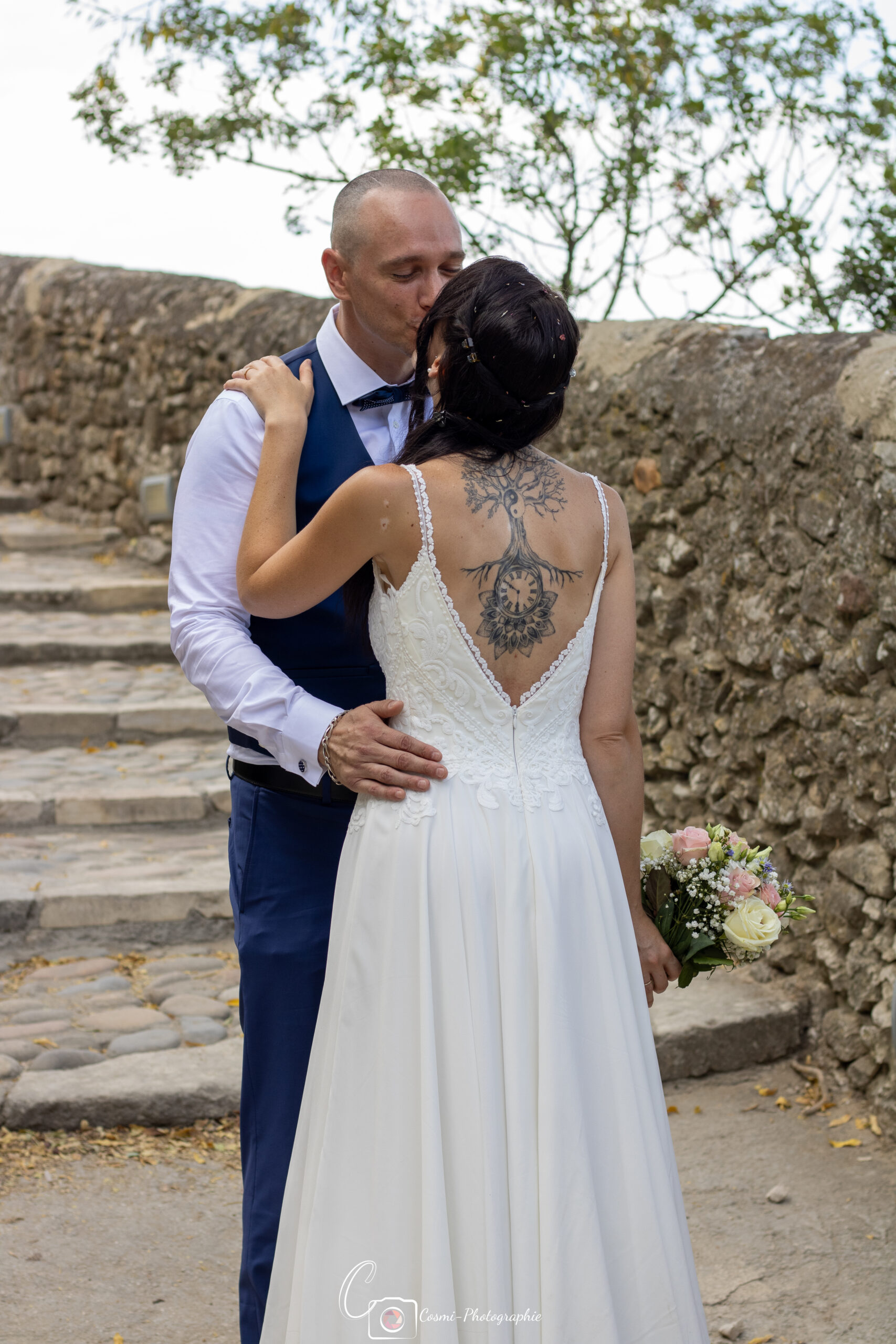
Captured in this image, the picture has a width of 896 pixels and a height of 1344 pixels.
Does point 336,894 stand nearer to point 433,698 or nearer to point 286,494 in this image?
point 433,698

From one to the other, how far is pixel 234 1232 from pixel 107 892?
1862 millimetres

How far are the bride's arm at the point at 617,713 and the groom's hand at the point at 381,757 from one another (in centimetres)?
29

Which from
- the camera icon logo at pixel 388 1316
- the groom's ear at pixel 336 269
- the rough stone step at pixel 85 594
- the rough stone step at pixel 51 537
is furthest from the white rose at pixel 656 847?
the rough stone step at pixel 51 537

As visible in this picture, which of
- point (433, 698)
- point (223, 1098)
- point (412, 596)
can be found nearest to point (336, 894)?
point (433, 698)

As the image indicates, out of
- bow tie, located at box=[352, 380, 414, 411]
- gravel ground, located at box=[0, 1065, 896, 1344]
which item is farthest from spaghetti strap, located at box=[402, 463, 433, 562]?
gravel ground, located at box=[0, 1065, 896, 1344]

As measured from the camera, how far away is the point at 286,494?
6.71ft

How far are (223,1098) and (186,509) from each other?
2.01m

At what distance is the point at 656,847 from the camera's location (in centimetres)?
221

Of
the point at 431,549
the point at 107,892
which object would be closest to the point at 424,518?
the point at 431,549

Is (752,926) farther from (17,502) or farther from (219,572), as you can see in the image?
(17,502)

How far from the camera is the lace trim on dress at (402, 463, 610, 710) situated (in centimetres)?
180

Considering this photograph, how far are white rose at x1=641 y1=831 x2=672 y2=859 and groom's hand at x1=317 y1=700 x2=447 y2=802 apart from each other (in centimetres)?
→ 52

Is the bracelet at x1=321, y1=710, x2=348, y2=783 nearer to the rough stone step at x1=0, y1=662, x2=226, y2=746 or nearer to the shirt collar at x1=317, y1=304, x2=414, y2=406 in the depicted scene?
the shirt collar at x1=317, y1=304, x2=414, y2=406

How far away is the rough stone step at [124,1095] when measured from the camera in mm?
3410
